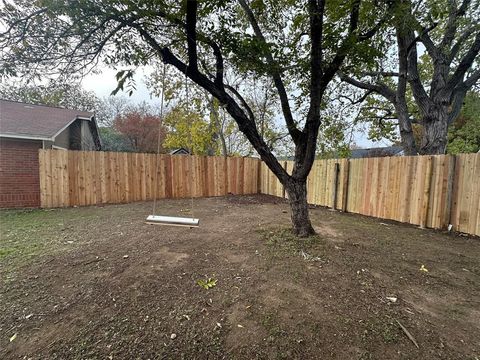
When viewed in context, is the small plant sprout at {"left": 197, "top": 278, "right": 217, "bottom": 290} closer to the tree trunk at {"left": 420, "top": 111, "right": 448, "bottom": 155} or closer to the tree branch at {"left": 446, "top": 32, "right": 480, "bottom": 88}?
the tree trunk at {"left": 420, "top": 111, "right": 448, "bottom": 155}

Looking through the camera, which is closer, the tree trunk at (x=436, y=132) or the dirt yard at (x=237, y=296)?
the dirt yard at (x=237, y=296)

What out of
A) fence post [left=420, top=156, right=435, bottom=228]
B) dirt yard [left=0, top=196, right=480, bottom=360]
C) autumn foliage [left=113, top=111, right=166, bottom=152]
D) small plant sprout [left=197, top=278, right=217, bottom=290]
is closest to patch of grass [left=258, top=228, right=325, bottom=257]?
dirt yard [left=0, top=196, right=480, bottom=360]

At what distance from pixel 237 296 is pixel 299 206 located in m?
1.92

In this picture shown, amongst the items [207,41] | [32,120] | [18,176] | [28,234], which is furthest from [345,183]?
[32,120]

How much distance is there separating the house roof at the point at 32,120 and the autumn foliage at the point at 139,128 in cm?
853

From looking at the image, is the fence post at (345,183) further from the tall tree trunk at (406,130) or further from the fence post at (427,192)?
the tall tree trunk at (406,130)

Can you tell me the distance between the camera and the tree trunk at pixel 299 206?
3.61 meters

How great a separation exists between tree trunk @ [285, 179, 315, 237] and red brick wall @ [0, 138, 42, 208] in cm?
755

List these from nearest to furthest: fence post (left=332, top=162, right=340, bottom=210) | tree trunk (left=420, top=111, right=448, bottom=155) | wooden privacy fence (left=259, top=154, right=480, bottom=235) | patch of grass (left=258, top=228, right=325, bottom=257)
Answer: patch of grass (left=258, top=228, right=325, bottom=257), wooden privacy fence (left=259, top=154, right=480, bottom=235), tree trunk (left=420, top=111, right=448, bottom=155), fence post (left=332, top=162, right=340, bottom=210)

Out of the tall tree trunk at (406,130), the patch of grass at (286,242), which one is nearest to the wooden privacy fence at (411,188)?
the tall tree trunk at (406,130)

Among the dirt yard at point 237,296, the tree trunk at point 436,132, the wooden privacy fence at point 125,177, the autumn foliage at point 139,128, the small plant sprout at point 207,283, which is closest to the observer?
the dirt yard at point 237,296

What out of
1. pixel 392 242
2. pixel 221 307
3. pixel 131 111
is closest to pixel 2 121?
pixel 221 307

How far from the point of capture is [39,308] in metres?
1.93

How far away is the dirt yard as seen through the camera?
5.14ft
